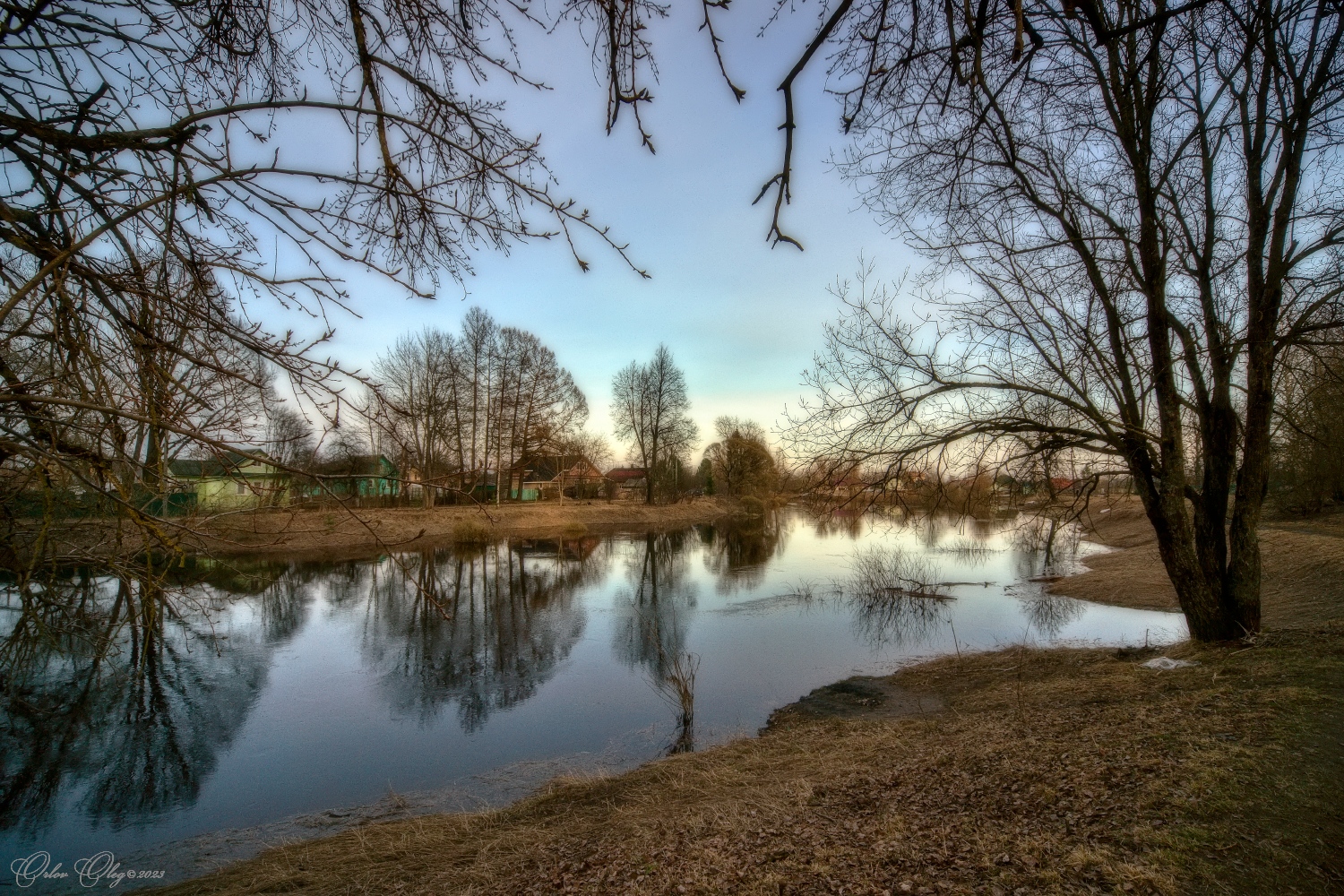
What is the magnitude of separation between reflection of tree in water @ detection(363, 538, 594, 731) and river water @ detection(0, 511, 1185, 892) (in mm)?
74

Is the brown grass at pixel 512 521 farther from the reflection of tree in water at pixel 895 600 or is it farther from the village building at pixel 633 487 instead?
the reflection of tree in water at pixel 895 600

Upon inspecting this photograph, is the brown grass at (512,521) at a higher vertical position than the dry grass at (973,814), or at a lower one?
higher

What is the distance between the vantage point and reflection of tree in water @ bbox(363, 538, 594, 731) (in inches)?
416

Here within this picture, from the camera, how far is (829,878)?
3500mm

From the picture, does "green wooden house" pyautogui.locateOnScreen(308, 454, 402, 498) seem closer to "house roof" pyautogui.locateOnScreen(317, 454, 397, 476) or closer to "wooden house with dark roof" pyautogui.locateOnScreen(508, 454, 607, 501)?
"house roof" pyautogui.locateOnScreen(317, 454, 397, 476)

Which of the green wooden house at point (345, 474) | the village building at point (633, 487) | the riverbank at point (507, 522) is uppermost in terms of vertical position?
the village building at point (633, 487)

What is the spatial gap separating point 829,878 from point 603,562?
21580mm

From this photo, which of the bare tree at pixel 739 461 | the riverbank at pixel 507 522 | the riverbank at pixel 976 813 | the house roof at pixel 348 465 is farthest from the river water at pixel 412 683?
the bare tree at pixel 739 461

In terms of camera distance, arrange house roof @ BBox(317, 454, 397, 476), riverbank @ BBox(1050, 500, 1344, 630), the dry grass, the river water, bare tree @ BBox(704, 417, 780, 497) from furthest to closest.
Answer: bare tree @ BBox(704, 417, 780, 497)
riverbank @ BBox(1050, 500, 1344, 630)
the river water
the dry grass
house roof @ BBox(317, 454, 397, 476)

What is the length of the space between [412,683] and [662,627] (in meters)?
5.23

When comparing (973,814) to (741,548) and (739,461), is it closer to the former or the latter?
(741,548)

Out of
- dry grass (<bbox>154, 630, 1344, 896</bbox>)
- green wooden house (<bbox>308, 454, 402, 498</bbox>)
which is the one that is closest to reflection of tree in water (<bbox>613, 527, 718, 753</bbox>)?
dry grass (<bbox>154, 630, 1344, 896</bbox>)

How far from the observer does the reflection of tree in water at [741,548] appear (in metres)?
20.7

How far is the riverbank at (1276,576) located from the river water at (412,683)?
120 centimetres
